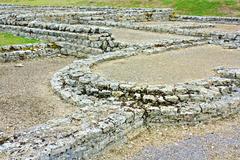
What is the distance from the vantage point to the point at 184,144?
8.42 metres

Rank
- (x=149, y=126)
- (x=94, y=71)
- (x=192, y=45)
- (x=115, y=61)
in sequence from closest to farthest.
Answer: (x=149, y=126) → (x=94, y=71) → (x=115, y=61) → (x=192, y=45)

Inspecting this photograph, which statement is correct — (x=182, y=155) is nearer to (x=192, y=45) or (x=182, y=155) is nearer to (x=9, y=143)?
(x=9, y=143)

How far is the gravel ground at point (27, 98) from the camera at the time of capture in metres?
9.34

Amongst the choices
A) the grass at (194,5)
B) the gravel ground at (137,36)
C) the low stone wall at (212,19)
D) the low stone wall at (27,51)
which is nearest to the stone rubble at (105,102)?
the low stone wall at (27,51)

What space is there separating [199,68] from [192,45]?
179 inches

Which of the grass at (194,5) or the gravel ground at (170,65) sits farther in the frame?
the grass at (194,5)

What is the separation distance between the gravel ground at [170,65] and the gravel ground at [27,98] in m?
1.86

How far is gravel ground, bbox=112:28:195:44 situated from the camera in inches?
732

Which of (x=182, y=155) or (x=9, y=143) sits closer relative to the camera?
(x=9, y=143)

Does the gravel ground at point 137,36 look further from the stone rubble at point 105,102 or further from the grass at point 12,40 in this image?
the grass at point 12,40

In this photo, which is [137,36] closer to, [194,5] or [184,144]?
[184,144]

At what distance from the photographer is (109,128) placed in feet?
26.7

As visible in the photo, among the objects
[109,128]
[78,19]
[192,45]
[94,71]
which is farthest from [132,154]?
[78,19]

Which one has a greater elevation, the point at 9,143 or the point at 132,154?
the point at 9,143
